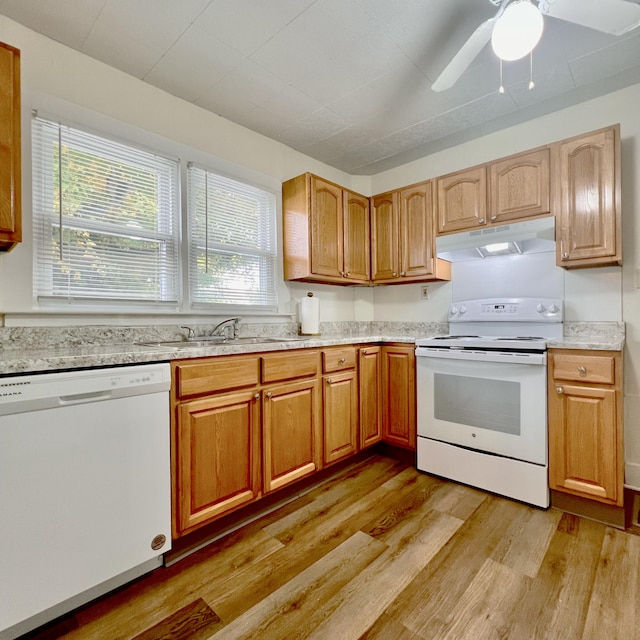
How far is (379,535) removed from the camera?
1.75m

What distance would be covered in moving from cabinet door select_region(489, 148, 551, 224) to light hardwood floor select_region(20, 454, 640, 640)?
5.98 feet

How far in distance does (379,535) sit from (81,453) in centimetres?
138

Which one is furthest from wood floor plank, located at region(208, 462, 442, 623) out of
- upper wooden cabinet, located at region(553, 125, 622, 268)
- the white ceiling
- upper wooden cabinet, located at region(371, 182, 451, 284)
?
the white ceiling

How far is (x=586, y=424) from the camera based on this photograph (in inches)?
73.4

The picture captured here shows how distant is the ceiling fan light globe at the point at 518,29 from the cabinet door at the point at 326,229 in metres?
1.54

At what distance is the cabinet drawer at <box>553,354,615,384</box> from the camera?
180 cm

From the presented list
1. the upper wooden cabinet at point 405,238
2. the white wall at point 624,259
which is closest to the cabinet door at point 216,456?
the upper wooden cabinet at point 405,238

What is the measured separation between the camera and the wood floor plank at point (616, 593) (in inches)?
47.4

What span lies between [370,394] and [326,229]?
1.33 metres

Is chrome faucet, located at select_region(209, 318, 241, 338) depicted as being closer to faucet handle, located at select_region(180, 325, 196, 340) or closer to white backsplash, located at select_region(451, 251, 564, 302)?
faucet handle, located at select_region(180, 325, 196, 340)

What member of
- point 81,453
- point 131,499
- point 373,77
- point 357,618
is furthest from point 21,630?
point 373,77

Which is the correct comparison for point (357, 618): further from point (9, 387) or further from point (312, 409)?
point (9, 387)

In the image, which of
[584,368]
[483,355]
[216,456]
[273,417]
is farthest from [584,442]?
[216,456]

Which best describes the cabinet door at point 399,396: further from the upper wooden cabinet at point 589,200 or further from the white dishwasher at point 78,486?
the white dishwasher at point 78,486
